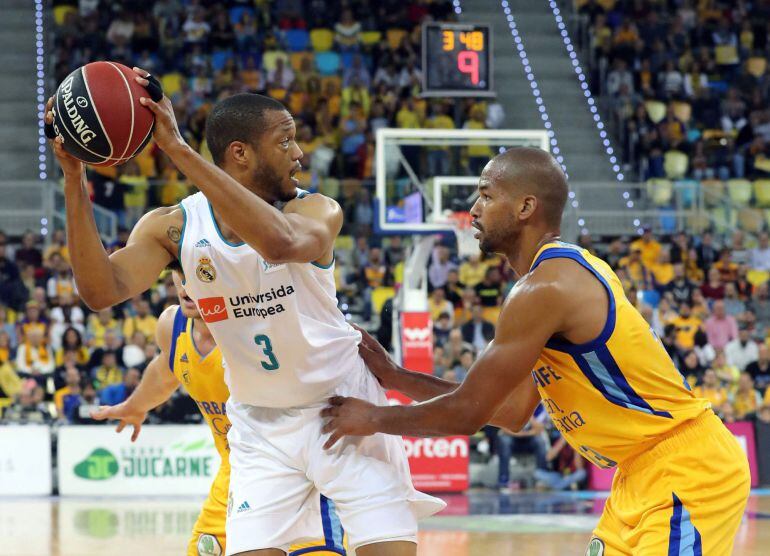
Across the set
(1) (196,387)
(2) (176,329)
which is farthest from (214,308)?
(2) (176,329)

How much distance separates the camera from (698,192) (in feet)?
56.2

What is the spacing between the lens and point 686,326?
591 inches

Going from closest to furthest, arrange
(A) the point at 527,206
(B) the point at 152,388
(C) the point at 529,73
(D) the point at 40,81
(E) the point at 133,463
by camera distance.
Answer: (A) the point at 527,206, (B) the point at 152,388, (E) the point at 133,463, (D) the point at 40,81, (C) the point at 529,73

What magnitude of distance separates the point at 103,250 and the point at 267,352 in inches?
26.2

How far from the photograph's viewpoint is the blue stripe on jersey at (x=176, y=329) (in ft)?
18.3

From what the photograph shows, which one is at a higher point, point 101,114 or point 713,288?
point 101,114

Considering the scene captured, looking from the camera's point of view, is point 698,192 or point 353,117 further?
point 353,117

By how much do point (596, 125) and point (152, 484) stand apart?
11443 millimetres

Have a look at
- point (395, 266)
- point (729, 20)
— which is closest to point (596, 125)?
point (729, 20)

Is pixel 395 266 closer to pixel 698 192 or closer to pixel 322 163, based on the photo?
pixel 322 163

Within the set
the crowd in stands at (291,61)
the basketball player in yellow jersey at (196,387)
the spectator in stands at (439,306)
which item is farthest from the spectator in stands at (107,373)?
the basketball player in yellow jersey at (196,387)

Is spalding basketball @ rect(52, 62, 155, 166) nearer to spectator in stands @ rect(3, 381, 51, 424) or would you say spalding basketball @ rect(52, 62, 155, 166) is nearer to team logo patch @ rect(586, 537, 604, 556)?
team logo patch @ rect(586, 537, 604, 556)

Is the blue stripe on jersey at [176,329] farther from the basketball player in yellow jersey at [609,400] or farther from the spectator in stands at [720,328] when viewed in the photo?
the spectator in stands at [720,328]

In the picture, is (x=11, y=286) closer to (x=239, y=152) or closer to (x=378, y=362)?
(x=378, y=362)
